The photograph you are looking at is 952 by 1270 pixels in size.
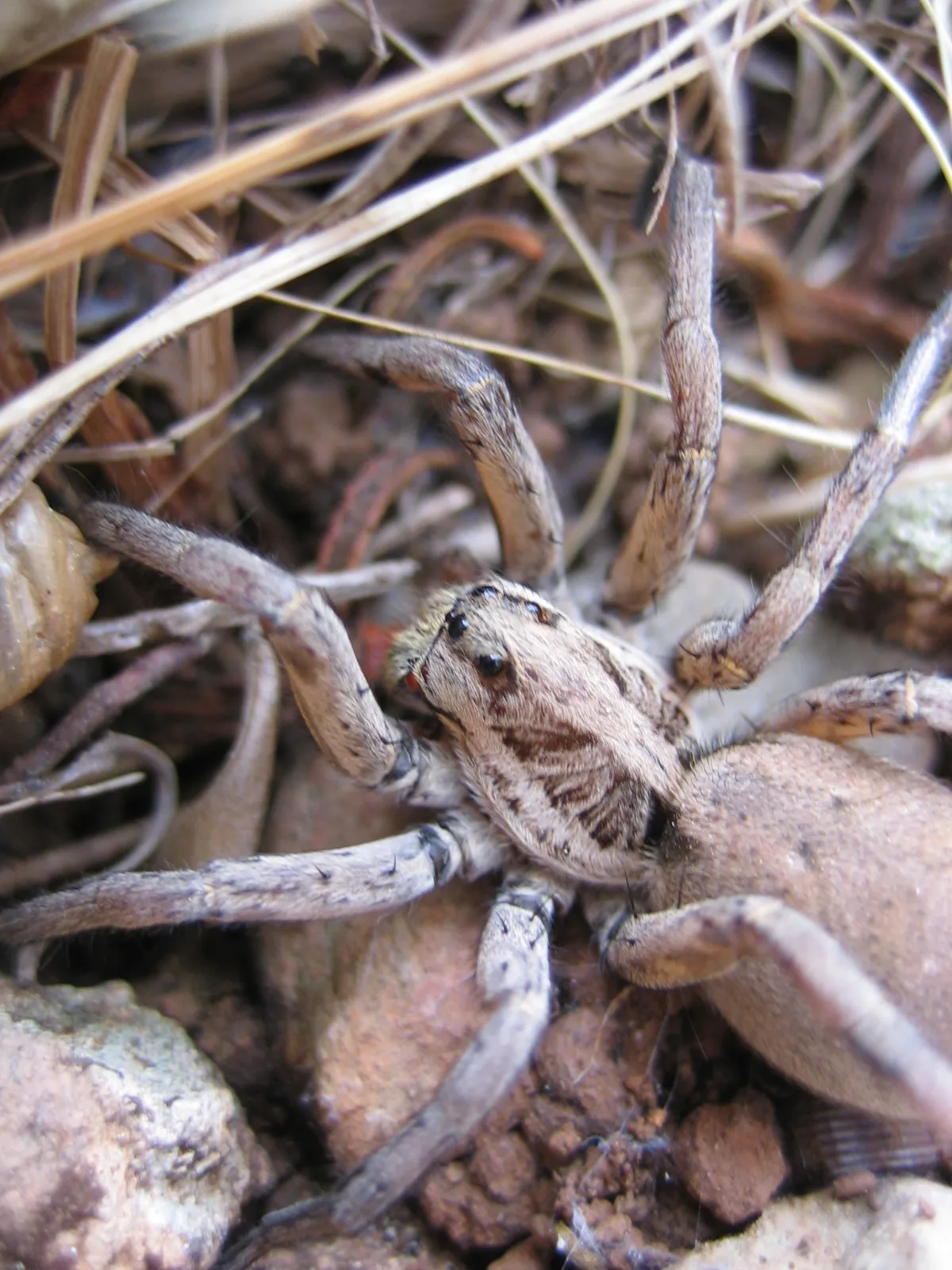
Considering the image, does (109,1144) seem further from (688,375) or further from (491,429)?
(688,375)

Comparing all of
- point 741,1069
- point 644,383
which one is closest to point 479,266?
point 644,383

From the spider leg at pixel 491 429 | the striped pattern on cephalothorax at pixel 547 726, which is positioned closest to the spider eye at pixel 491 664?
the striped pattern on cephalothorax at pixel 547 726

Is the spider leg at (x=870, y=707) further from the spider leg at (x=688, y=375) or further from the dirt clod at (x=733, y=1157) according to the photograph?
the dirt clod at (x=733, y=1157)

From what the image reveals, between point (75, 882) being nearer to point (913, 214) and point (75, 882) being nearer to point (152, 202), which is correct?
point (152, 202)

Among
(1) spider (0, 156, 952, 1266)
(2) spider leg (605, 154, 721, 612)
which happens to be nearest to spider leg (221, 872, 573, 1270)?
(1) spider (0, 156, 952, 1266)

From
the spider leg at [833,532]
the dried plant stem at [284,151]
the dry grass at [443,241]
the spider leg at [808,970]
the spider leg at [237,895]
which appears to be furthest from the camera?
the spider leg at [833,532]

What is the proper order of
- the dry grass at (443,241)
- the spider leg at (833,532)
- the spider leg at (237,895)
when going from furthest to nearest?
the spider leg at (833,532)
the dry grass at (443,241)
the spider leg at (237,895)
